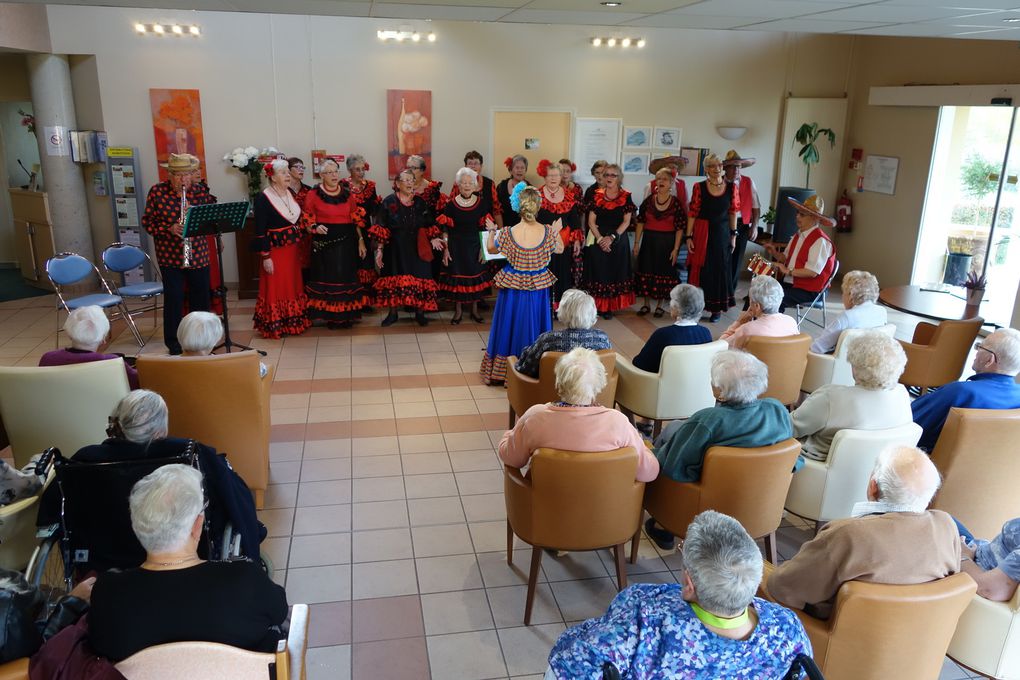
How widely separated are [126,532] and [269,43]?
7378mm

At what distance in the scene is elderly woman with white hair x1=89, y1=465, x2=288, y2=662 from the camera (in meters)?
2.03

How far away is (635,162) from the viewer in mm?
10117

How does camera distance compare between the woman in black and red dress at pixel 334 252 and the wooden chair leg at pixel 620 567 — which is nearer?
the wooden chair leg at pixel 620 567

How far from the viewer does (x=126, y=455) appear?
2.94 meters

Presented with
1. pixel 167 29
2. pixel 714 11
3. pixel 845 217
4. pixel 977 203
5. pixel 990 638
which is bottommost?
pixel 990 638

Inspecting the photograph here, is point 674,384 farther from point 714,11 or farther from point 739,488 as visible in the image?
point 714,11

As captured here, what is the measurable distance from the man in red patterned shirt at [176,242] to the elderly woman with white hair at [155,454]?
151 inches

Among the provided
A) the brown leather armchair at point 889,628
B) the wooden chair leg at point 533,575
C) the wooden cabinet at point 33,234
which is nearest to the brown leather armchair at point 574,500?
the wooden chair leg at point 533,575

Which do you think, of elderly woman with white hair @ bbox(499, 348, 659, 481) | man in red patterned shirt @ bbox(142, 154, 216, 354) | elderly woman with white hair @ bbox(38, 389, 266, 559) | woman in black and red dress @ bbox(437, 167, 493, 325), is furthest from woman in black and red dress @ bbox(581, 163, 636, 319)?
elderly woman with white hair @ bbox(38, 389, 266, 559)

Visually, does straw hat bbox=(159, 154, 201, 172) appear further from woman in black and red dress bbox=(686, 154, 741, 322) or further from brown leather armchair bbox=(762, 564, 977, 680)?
brown leather armchair bbox=(762, 564, 977, 680)

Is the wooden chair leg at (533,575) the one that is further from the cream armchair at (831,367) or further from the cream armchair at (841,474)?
the cream armchair at (831,367)

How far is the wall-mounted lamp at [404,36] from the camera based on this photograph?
902 cm

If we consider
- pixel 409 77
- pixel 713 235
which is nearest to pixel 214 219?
pixel 409 77

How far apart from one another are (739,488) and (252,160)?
7428mm
